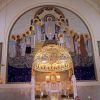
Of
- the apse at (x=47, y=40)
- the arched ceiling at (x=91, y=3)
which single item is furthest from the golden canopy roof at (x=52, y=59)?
the arched ceiling at (x=91, y=3)

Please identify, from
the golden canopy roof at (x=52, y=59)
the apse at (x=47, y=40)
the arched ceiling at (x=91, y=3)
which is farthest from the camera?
the arched ceiling at (x=91, y=3)

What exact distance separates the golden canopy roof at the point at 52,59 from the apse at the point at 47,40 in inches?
2.3

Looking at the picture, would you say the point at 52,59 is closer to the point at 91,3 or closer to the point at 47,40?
the point at 47,40

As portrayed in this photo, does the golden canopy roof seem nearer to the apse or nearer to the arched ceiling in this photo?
the apse

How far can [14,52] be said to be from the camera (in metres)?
12.6

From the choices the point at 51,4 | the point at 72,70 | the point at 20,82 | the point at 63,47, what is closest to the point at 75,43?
the point at 63,47

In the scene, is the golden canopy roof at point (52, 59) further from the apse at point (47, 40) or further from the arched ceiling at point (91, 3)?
the arched ceiling at point (91, 3)

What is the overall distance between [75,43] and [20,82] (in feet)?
12.3

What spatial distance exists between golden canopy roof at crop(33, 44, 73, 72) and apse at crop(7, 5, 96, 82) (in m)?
0.06

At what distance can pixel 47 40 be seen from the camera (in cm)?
1307

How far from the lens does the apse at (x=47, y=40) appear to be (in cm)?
1232

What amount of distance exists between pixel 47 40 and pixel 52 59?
111 centimetres

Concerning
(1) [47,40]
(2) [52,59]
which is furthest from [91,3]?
(2) [52,59]

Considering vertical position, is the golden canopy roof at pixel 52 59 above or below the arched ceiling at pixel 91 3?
below
